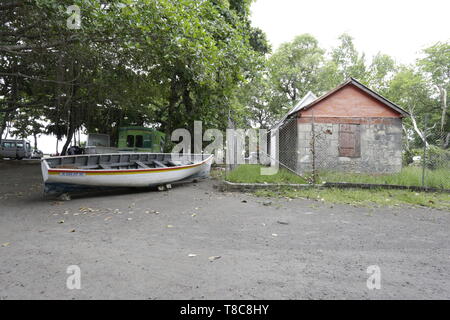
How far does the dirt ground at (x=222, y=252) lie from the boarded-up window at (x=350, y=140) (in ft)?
19.0

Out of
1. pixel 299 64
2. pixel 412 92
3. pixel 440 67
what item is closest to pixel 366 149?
pixel 412 92

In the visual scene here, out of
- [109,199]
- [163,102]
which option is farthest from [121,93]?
[109,199]

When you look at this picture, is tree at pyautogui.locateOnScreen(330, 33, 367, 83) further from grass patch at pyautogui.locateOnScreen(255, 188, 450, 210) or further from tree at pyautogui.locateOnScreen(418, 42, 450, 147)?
grass patch at pyautogui.locateOnScreen(255, 188, 450, 210)

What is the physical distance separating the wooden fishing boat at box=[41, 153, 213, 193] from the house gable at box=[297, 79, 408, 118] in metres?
6.43

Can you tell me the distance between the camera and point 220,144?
19734 mm

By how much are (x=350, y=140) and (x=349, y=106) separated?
1.71 metres

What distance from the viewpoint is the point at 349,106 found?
11922mm

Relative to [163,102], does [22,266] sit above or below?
below

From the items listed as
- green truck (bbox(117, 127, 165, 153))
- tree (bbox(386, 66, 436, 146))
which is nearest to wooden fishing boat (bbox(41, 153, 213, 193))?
green truck (bbox(117, 127, 165, 153))
